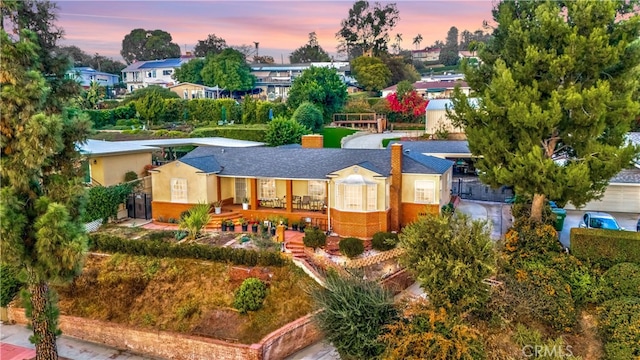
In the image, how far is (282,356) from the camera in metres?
15.8

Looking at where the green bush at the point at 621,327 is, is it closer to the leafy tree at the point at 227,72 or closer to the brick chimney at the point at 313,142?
the brick chimney at the point at 313,142

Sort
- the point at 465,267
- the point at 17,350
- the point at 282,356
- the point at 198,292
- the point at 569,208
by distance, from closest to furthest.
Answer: the point at 465,267 → the point at 282,356 → the point at 17,350 → the point at 198,292 → the point at 569,208

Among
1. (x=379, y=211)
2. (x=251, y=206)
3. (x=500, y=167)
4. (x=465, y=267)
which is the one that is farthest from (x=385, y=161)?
(x=465, y=267)

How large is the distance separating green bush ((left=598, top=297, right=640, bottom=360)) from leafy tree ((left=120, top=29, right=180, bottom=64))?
127 m

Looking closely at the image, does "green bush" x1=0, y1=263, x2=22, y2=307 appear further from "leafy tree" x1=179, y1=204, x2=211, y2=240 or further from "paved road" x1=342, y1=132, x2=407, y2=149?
"paved road" x1=342, y1=132, x2=407, y2=149

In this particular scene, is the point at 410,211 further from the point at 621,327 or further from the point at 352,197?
the point at 621,327

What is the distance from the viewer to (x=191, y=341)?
16.1m

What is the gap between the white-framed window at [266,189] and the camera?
991 inches

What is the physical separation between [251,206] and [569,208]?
59.1 ft

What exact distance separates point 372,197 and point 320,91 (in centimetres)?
3362

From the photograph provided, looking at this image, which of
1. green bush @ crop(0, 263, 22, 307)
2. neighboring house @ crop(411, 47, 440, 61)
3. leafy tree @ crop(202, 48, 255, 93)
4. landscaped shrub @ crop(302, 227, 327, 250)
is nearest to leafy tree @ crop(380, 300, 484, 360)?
landscaped shrub @ crop(302, 227, 327, 250)

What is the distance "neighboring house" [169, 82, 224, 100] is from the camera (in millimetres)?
75312

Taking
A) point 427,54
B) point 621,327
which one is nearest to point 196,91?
point 621,327

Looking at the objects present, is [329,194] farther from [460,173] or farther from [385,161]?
[460,173]
